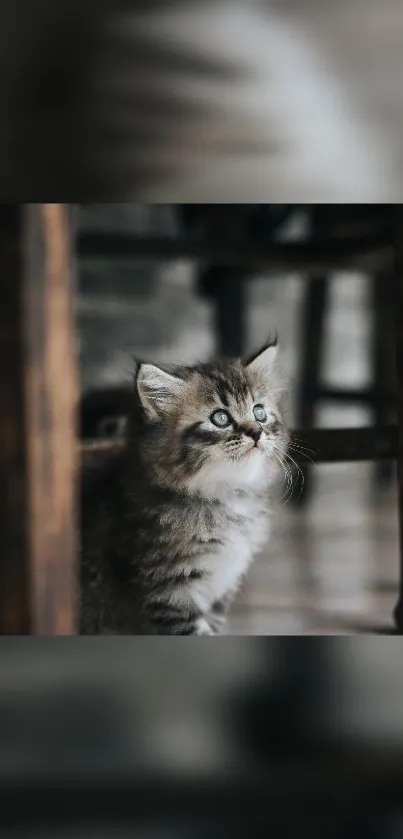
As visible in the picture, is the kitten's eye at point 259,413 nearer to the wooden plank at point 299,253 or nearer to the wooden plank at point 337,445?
the wooden plank at point 337,445

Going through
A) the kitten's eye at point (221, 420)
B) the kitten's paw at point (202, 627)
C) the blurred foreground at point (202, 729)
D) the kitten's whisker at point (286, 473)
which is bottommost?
the blurred foreground at point (202, 729)

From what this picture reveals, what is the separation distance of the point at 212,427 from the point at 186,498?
0.10m

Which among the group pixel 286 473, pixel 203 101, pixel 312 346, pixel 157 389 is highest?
pixel 203 101

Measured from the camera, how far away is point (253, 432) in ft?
3.47

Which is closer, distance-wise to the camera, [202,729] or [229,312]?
[202,729]

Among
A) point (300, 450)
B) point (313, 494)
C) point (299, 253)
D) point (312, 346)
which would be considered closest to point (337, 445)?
point (300, 450)

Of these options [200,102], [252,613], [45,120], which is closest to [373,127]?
[200,102]

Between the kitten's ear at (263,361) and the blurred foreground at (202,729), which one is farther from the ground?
the kitten's ear at (263,361)

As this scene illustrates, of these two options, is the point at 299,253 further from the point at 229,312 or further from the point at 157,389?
the point at 229,312

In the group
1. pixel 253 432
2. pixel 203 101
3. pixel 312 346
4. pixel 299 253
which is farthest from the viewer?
pixel 312 346

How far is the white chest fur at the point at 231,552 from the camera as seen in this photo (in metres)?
1.11

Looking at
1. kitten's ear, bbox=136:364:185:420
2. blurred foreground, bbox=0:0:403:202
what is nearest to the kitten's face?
kitten's ear, bbox=136:364:185:420

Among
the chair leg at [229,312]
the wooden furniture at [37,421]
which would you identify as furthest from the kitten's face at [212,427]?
the chair leg at [229,312]

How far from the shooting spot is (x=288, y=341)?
114 inches
